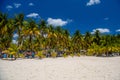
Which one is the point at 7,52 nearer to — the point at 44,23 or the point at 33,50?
the point at 33,50

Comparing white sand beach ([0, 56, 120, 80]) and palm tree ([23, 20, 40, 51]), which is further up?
palm tree ([23, 20, 40, 51])

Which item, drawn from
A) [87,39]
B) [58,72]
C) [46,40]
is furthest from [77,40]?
[58,72]

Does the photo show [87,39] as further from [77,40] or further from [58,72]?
[58,72]

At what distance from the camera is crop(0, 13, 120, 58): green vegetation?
1335 inches

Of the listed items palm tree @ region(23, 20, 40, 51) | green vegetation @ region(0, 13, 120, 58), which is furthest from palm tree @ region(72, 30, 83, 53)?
palm tree @ region(23, 20, 40, 51)

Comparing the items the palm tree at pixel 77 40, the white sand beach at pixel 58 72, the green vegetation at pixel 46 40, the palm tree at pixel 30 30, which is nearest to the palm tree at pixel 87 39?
the green vegetation at pixel 46 40

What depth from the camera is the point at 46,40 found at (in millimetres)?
46938

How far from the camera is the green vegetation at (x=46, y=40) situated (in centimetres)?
3391

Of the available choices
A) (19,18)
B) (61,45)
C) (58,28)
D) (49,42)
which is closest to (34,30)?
(19,18)

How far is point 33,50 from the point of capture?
41.1 metres

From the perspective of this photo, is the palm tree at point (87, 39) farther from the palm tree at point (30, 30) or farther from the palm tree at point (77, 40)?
the palm tree at point (30, 30)

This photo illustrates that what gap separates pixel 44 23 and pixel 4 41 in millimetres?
11296

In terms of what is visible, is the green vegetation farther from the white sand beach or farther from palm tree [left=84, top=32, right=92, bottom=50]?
the white sand beach

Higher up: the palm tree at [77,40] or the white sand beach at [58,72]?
the palm tree at [77,40]
